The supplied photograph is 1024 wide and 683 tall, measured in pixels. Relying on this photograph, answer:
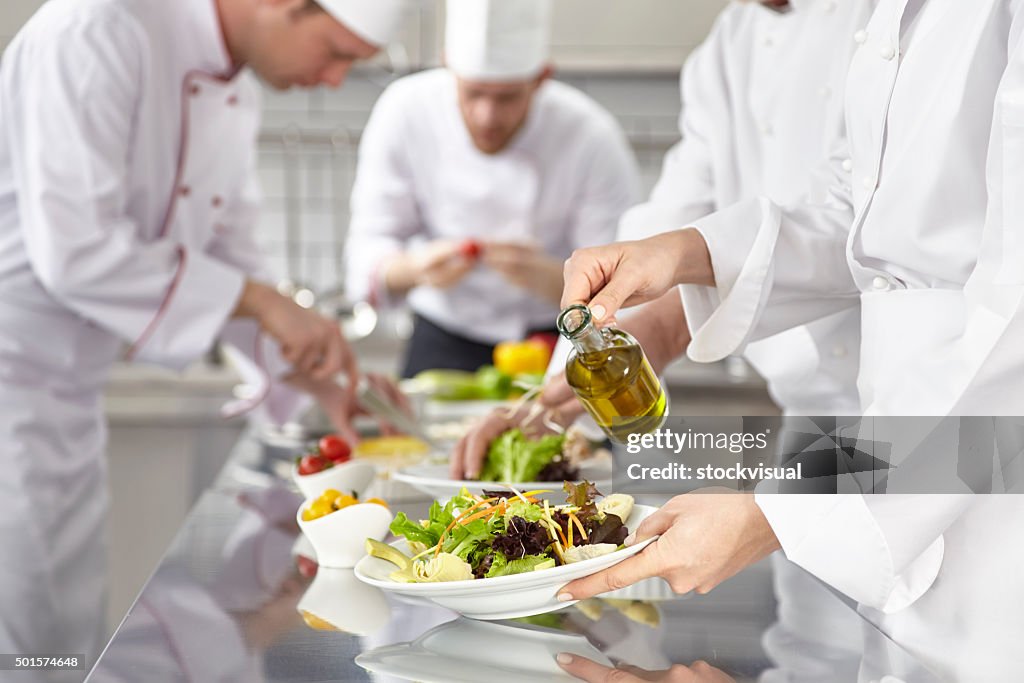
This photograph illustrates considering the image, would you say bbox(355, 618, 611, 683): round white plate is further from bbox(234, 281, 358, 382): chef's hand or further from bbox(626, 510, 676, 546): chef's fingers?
bbox(234, 281, 358, 382): chef's hand

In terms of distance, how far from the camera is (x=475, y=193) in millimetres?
2969

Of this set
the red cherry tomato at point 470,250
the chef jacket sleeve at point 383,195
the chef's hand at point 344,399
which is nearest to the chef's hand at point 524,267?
the red cherry tomato at point 470,250

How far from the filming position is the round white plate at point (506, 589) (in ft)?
3.12

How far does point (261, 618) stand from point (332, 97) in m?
2.93

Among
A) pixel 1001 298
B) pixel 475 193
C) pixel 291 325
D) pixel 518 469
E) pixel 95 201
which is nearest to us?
pixel 1001 298

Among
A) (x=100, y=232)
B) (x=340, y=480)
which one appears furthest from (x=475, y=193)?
(x=340, y=480)

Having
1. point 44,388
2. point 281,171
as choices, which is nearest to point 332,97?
point 281,171

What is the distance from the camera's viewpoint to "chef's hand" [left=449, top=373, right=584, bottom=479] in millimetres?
1397

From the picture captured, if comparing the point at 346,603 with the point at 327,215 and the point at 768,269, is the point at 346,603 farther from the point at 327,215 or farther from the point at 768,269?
the point at 327,215

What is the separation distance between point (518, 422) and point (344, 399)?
0.60 m

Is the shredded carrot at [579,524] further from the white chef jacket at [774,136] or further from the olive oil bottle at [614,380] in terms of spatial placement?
the white chef jacket at [774,136]

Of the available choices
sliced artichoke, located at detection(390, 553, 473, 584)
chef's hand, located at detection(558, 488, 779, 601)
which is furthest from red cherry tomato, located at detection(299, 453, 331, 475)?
chef's hand, located at detection(558, 488, 779, 601)

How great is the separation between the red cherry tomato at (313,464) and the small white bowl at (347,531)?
0.64ft

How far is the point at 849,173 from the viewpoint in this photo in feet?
3.99
